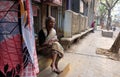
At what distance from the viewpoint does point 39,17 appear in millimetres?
4879

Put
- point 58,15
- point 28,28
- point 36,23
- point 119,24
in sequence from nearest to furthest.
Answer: point 28,28 < point 36,23 < point 58,15 < point 119,24

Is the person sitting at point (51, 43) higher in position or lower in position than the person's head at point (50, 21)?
lower

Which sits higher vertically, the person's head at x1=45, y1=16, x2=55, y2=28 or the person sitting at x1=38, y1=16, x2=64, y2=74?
the person's head at x1=45, y1=16, x2=55, y2=28

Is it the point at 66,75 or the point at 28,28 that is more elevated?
the point at 28,28

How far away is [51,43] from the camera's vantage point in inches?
128

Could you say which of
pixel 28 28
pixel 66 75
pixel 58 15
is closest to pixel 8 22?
pixel 28 28

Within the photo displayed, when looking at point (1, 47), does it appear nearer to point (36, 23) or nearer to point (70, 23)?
point (36, 23)

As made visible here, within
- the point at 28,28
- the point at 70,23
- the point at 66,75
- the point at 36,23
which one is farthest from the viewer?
the point at 70,23

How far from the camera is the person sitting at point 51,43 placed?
3.16m

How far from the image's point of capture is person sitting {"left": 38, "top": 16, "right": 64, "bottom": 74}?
3.16m

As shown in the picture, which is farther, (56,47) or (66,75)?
(66,75)

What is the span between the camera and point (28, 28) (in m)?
1.57

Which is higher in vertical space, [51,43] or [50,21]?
[50,21]

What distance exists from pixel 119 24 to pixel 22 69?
1537 inches
